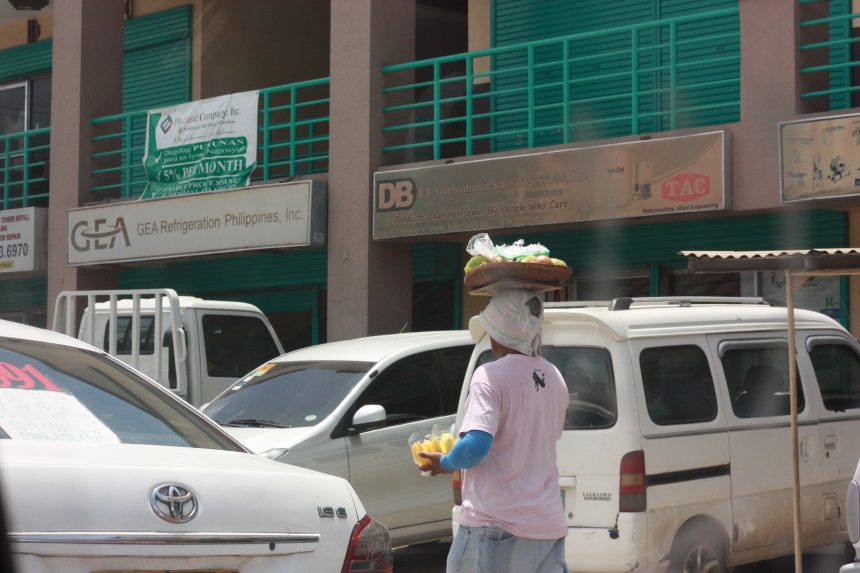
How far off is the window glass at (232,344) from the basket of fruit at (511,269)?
717 centimetres

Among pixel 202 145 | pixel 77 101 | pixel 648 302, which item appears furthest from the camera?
pixel 77 101

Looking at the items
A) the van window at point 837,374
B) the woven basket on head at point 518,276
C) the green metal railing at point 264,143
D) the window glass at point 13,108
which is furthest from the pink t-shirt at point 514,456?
the window glass at point 13,108

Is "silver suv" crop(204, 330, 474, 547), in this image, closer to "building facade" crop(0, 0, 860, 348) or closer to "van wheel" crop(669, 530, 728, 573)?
"van wheel" crop(669, 530, 728, 573)

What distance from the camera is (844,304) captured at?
44.1 feet

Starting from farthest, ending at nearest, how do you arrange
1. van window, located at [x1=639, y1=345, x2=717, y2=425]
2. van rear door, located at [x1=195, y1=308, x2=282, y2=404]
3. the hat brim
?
van rear door, located at [x1=195, y1=308, x2=282, y2=404], the hat brim, van window, located at [x1=639, y1=345, x2=717, y2=425]

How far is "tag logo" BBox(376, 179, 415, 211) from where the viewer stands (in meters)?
14.0

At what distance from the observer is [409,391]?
9695mm

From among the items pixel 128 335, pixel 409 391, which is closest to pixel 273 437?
pixel 409 391

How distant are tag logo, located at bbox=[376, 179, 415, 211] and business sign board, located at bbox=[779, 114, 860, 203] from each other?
13.7 ft

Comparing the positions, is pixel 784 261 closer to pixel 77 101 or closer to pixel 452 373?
pixel 452 373

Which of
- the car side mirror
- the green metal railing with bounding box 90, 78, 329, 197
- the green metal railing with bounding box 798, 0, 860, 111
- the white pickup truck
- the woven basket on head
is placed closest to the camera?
the woven basket on head

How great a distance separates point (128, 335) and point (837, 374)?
7071mm

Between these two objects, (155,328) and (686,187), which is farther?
(686,187)

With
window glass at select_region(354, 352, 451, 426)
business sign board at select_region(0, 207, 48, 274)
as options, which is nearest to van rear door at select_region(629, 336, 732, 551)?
window glass at select_region(354, 352, 451, 426)
